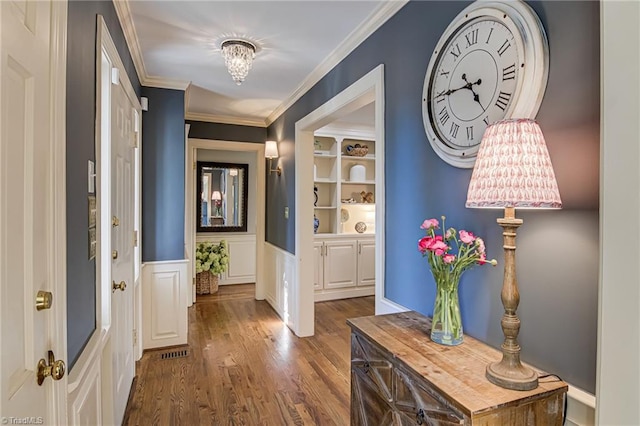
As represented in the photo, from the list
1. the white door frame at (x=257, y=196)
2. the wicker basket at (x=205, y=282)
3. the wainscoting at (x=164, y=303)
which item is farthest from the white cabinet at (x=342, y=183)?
the wainscoting at (x=164, y=303)

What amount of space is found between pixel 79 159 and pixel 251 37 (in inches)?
59.1

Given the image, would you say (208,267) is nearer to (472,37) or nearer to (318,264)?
(318,264)

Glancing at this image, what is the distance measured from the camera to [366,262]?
509cm

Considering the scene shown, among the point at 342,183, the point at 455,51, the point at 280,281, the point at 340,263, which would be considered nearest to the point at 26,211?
the point at 455,51

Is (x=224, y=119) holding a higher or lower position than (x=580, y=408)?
higher

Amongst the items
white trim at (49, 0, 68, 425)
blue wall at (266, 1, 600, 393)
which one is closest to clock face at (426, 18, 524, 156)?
blue wall at (266, 1, 600, 393)

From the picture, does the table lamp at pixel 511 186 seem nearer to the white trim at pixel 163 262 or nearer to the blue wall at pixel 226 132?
the white trim at pixel 163 262

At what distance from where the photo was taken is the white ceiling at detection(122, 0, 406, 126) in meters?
2.02

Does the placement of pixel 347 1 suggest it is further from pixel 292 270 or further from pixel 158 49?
pixel 292 270

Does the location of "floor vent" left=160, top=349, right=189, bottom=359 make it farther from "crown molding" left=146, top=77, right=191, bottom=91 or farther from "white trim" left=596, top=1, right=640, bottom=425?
"white trim" left=596, top=1, right=640, bottom=425

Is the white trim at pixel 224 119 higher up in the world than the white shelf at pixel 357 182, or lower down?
higher up

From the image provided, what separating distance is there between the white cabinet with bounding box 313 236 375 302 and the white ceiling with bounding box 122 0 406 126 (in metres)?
2.17

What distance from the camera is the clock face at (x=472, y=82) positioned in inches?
49.9

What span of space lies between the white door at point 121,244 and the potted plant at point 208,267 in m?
2.46
